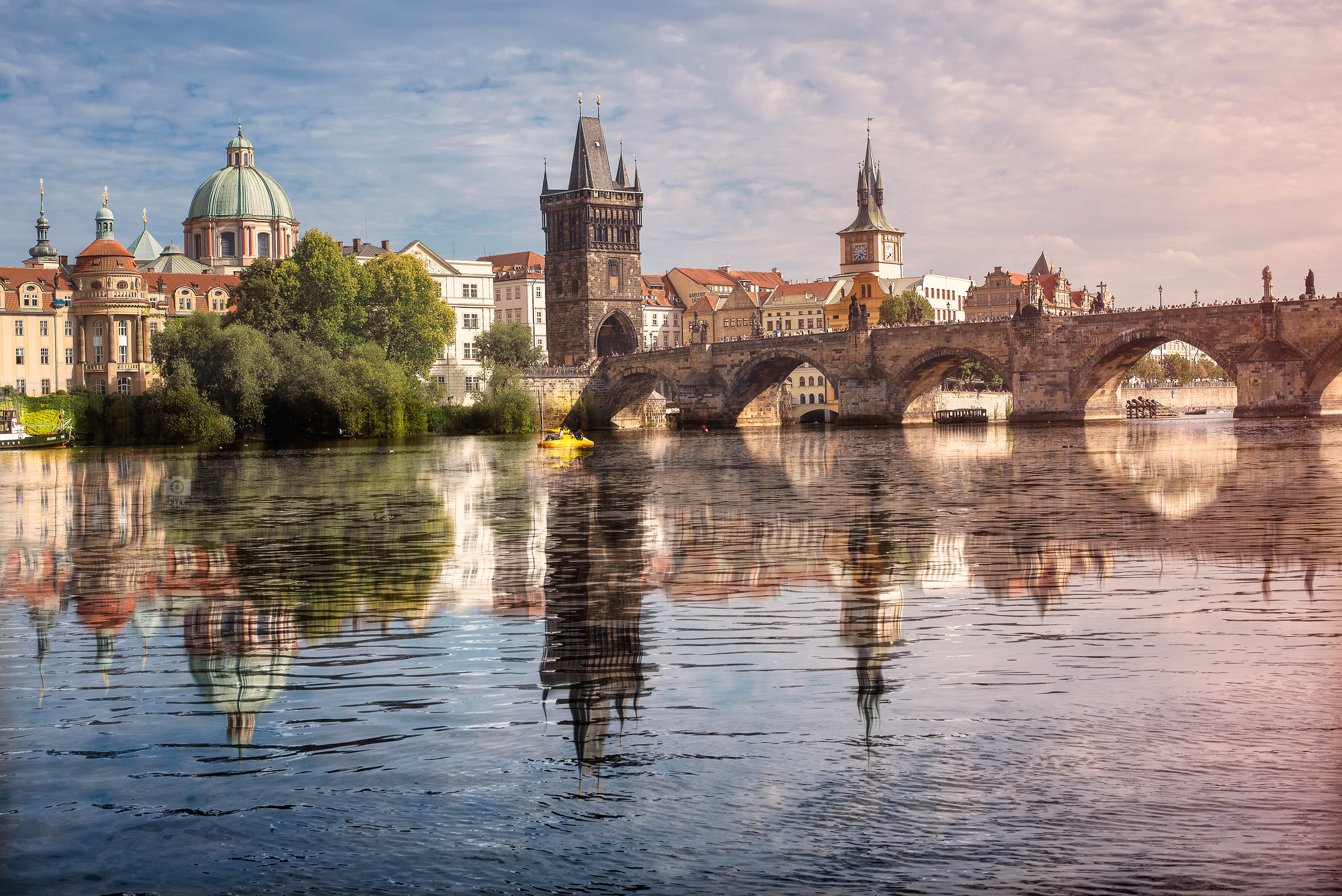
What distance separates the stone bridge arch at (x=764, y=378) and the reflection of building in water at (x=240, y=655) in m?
84.5

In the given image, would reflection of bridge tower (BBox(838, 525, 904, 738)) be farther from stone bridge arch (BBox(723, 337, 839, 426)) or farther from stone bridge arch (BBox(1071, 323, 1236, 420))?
stone bridge arch (BBox(723, 337, 839, 426))

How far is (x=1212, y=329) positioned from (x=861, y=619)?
7039cm

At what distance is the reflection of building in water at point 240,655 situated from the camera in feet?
33.5

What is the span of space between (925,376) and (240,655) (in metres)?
87.9

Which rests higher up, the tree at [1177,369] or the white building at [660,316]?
the white building at [660,316]

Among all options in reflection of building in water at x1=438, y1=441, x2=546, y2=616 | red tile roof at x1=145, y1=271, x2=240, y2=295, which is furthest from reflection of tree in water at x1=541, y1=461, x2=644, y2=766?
A: red tile roof at x1=145, y1=271, x2=240, y2=295

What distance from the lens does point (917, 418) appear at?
99.9 metres

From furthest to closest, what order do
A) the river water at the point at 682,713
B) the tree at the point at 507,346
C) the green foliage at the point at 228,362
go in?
the tree at the point at 507,346 < the green foliage at the point at 228,362 < the river water at the point at 682,713

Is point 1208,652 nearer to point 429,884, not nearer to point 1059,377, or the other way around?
point 429,884

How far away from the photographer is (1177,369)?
174 metres

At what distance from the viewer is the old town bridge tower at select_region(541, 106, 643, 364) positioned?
431 ft

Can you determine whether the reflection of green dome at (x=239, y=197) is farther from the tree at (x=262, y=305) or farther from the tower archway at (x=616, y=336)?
the tree at (x=262, y=305)

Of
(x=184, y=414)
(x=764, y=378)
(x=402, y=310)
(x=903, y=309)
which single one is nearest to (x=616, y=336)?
(x=764, y=378)

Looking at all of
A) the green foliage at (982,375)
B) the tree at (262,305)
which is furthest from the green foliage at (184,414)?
the green foliage at (982,375)
